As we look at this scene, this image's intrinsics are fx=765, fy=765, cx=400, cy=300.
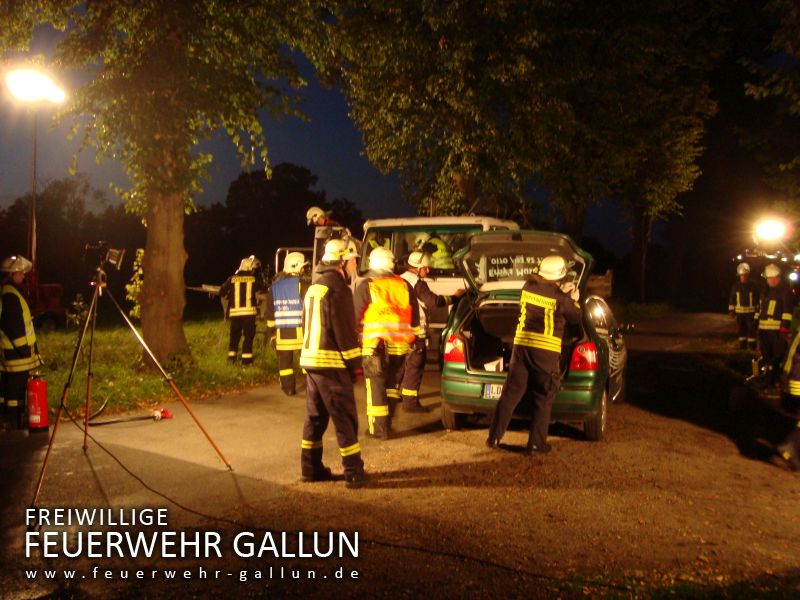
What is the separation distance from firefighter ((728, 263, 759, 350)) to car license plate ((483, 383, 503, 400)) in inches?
406

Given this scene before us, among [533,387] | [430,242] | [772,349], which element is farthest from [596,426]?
[772,349]

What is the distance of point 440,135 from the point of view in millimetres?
19547

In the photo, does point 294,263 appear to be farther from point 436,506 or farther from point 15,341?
point 436,506

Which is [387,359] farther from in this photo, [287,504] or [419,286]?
[287,504]

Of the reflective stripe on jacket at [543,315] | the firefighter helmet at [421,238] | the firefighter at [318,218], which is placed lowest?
the reflective stripe on jacket at [543,315]

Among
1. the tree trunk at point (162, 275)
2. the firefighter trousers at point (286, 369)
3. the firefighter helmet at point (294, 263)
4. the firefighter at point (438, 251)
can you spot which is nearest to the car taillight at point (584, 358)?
the firefighter helmet at point (294, 263)

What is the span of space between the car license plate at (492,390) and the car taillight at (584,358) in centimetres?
75

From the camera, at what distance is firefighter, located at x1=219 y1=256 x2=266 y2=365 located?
12492 millimetres

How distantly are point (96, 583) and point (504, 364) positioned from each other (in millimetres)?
5403

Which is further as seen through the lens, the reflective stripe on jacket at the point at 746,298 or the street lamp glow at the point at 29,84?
the reflective stripe on jacket at the point at 746,298

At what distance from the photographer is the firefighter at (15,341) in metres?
8.15

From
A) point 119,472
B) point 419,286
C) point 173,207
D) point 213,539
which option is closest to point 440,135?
point 173,207

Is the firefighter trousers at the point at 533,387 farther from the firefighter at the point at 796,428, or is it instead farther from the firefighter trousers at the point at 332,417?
the firefighter at the point at 796,428

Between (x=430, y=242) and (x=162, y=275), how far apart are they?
4.28 meters
